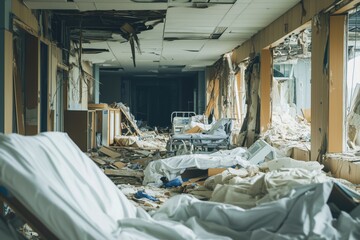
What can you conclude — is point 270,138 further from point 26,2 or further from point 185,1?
point 26,2

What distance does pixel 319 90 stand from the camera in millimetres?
6156

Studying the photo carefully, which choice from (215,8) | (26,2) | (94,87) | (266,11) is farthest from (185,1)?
(94,87)

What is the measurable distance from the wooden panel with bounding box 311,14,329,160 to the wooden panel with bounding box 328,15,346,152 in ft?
0.24

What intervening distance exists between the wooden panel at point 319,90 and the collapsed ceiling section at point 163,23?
40.1 inches

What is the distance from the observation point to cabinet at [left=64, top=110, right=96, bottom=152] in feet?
31.9

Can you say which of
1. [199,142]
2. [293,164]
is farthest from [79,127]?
[293,164]

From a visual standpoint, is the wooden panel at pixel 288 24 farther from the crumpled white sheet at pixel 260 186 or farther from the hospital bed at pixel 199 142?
the crumpled white sheet at pixel 260 186

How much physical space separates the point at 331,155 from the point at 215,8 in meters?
3.07

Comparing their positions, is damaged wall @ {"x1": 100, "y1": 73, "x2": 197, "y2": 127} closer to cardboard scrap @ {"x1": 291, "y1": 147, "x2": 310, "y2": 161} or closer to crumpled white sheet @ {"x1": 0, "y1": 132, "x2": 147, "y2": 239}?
cardboard scrap @ {"x1": 291, "y1": 147, "x2": 310, "y2": 161}

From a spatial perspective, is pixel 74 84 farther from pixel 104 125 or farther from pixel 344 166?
pixel 344 166

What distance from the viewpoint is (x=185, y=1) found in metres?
6.90

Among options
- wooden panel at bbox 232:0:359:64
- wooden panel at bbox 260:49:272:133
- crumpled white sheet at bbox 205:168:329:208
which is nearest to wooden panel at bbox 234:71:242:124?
wooden panel at bbox 232:0:359:64

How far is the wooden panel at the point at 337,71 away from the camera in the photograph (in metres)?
5.79

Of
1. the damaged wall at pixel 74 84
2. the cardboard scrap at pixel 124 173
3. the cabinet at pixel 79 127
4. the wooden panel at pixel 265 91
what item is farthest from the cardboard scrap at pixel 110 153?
the wooden panel at pixel 265 91
